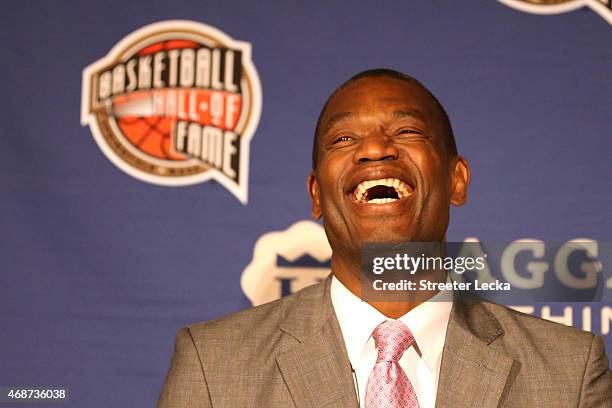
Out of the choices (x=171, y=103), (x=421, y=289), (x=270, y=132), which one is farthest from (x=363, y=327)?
(x=171, y=103)

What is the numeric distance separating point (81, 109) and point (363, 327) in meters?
0.87

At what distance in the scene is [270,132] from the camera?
1.81 m

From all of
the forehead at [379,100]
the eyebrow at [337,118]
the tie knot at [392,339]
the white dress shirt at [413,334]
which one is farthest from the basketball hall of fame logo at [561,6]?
Result: the tie knot at [392,339]

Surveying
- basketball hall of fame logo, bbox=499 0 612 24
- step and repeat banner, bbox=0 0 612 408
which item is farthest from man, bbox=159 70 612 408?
basketball hall of fame logo, bbox=499 0 612 24

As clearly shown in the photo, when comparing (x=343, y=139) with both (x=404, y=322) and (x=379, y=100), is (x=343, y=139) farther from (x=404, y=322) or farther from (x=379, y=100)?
(x=404, y=322)

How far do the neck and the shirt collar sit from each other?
0.01m

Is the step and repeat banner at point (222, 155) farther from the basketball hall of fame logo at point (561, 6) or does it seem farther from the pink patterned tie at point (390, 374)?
the pink patterned tie at point (390, 374)

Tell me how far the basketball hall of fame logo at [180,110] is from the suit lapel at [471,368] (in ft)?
2.14

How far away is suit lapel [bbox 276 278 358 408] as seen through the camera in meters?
1.23

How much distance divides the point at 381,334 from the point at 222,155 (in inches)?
26.4

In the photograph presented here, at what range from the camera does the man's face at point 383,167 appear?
1.30 m

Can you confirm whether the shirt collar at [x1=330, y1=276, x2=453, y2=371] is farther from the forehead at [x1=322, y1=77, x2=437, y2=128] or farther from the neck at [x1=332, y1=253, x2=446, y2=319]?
the forehead at [x1=322, y1=77, x2=437, y2=128]

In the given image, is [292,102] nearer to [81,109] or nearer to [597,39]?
[81,109]

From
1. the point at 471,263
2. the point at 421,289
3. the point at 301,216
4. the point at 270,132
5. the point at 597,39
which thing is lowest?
the point at 421,289
